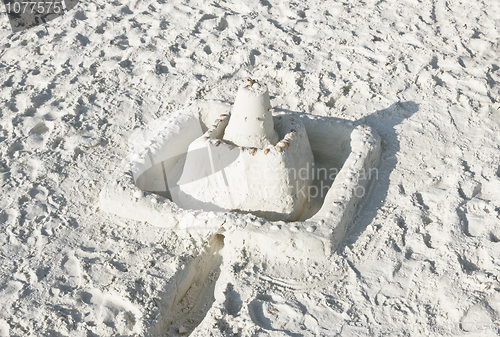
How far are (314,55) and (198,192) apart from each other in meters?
3.30

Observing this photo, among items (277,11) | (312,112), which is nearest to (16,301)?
(312,112)

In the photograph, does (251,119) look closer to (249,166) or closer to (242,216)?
(249,166)

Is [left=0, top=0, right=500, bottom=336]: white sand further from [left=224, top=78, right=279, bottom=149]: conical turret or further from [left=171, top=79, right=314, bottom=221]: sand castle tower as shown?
[left=224, top=78, right=279, bottom=149]: conical turret

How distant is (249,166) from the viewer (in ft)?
15.2

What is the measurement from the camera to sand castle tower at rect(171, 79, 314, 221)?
4.59 meters

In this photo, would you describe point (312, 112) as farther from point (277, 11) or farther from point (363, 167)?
point (277, 11)

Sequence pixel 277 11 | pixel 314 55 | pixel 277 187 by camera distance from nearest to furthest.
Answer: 1. pixel 277 187
2. pixel 314 55
3. pixel 277 11

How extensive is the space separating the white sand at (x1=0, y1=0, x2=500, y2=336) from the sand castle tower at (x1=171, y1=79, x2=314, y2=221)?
20.1 inches

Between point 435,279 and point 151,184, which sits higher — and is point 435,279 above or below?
above

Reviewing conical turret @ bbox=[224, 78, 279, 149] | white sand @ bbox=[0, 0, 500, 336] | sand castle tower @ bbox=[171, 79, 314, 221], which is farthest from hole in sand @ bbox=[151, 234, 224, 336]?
conical turret @ bbox=[224, 78, 279, 149]

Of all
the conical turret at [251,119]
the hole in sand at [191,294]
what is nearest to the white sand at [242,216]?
the hole in sand at [191,294]

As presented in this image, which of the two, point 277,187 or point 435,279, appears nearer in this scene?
point 435,279

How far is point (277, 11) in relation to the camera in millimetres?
8008

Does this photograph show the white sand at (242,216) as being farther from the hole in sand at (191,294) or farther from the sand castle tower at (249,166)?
the sand castle tower at (249,166)
